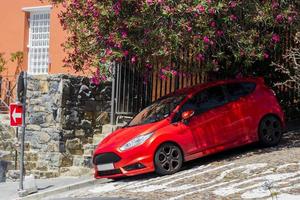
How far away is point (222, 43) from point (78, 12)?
3.07m

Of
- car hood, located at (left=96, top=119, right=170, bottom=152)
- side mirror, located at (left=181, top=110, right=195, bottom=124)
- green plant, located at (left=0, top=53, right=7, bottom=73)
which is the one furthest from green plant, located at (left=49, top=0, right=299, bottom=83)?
green plant, located at (left=0, top=53, right=7, bottom=73)

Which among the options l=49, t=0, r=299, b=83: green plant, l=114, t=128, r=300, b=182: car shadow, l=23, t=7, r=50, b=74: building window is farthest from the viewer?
l=23, t=7, r=50, b=74: building window

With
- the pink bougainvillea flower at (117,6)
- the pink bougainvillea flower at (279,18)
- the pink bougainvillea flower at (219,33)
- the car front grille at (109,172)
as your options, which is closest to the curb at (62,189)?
the car front grille at (109,172)

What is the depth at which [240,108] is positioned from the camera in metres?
12.5

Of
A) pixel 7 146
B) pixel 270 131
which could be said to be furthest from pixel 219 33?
pixel 7 146

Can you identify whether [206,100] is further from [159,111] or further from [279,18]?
[279,18]

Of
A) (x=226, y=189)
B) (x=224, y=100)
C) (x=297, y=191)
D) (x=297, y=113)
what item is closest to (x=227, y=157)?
(x=224, y=100)

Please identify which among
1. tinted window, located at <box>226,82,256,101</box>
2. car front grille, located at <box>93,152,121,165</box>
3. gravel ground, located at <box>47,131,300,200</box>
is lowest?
gravel ground, located at <box>47,131,300,200</box>

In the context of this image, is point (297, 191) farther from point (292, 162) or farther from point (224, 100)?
point (224, 100)

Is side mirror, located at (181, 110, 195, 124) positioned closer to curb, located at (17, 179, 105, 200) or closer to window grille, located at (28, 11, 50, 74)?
curb, located at (17, 179, 105, 200)

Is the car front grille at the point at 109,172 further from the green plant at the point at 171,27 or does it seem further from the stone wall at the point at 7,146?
the stone wall at the point at 7,146

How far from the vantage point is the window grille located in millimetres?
19766

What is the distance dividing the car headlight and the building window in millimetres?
8694

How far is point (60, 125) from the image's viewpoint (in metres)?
14.2
